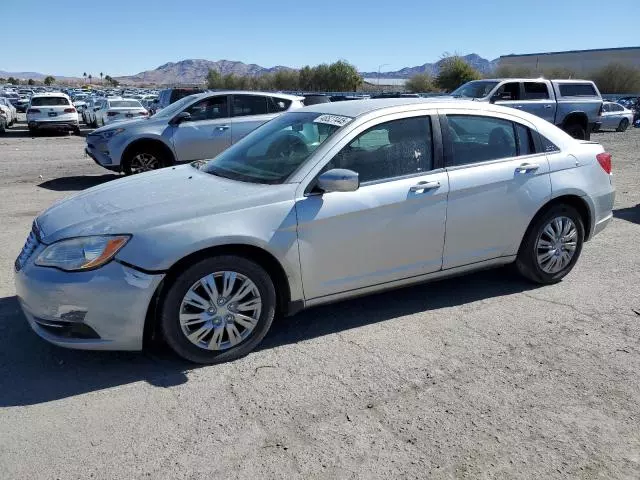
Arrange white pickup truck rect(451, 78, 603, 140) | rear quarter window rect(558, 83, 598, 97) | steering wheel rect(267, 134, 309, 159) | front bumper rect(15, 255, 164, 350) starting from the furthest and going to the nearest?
rear quarter window rect(558, 83, 598, 97) < white pickup truck rect(451, 78, 603, 140) < steering wheel rect(267, 134, 309, 159) < front bumper rect(15, 255, 164, 350)

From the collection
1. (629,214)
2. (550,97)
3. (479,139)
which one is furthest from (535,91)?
(479,139)

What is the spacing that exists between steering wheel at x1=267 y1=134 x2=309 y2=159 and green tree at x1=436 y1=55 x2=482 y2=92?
64575mm

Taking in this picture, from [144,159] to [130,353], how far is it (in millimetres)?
7022

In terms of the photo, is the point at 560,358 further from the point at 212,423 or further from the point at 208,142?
the point at 208,142

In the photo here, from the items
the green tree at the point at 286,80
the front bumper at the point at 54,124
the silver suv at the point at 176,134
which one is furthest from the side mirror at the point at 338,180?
the green tree at the point at 286,80

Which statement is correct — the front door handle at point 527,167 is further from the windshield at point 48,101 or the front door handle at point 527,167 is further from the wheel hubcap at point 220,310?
the windshield at point 48,101

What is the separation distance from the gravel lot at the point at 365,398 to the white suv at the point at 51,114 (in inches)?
739

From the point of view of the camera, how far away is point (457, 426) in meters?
3.06

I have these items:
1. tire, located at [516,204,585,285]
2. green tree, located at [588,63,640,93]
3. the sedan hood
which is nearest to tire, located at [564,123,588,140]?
tire, located at [516,204,585,285]

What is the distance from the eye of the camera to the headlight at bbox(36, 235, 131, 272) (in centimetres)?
338

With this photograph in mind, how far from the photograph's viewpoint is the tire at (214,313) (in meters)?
3.49

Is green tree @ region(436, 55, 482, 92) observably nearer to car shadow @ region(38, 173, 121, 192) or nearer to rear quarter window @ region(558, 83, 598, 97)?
rear quarter window @ region(558, 83, 598, 97)

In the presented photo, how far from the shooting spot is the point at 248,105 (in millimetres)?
10773

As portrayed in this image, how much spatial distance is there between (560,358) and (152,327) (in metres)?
2.69
